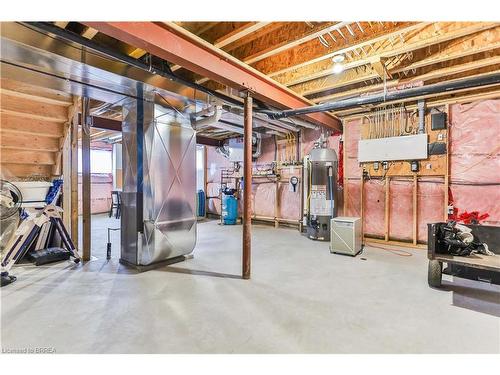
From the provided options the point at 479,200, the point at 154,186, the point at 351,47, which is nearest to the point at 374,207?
the point at 479,200

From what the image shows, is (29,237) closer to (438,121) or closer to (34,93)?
(34,93)

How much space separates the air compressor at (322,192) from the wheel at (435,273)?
2.31 metres

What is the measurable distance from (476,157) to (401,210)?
4.72 ft

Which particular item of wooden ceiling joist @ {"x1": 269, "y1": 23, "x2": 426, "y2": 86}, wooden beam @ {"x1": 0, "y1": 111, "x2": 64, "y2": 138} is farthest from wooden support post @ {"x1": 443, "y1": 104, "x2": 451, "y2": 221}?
wooden beam @ {"x1": 0, "y1": 111, "x2": 64, "y2": 138}

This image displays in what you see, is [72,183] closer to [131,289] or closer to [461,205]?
[131,289]

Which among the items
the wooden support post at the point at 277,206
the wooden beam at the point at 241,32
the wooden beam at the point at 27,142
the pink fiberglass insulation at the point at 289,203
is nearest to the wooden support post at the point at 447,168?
the pink fiberglass insulation at the point at 289,203

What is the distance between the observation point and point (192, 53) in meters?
2.43

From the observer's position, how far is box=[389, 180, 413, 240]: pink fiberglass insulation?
4.89 meters

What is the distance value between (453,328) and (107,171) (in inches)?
416

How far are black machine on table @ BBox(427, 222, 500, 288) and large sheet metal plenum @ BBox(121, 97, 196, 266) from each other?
10.3ft

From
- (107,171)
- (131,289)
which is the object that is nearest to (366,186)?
(131,289)

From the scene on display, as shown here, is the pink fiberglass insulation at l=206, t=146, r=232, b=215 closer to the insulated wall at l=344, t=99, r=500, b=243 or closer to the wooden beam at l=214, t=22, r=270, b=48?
the insulated wall at l=344, t=99, r=500, b=243

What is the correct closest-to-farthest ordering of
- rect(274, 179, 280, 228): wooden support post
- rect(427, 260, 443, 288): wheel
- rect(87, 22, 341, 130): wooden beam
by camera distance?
1. rect(87, 22, 341, 130): wooden beam
2. rect(427, 260, 443, 288): wheel
3. rect(274, 179, 280, 228): wooden support post

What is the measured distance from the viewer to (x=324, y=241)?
17.1 feet
